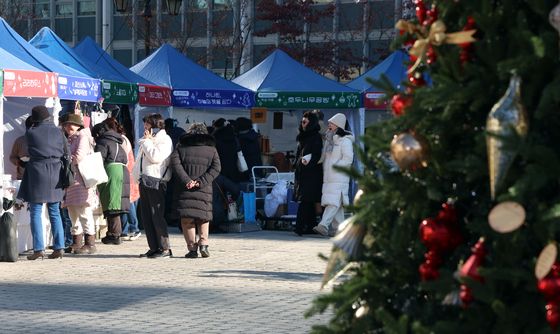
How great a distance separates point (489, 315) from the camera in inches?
139

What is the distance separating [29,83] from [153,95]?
6565 mm

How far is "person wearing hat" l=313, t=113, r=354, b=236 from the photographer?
692 inches

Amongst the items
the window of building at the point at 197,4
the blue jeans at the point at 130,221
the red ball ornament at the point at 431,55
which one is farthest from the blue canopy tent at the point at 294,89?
the window of building at the point at 197,4

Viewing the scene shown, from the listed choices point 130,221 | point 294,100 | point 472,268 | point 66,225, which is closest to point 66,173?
point 66,225

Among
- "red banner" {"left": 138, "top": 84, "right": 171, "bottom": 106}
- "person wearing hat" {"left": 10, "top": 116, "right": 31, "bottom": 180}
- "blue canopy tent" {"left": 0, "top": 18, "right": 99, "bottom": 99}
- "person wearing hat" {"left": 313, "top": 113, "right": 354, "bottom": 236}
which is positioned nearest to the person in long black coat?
"person wearing hat" {"left": 313, "top": 113, "right": 354, "bottom": 236}

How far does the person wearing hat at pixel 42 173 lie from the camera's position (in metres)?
14.1

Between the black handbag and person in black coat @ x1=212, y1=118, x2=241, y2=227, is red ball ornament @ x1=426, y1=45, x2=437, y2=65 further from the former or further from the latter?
person in black coat @ x1=212, y1=118, x2=241, y2=227

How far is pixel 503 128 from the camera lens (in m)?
3.44

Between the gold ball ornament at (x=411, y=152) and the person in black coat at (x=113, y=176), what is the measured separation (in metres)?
12.8

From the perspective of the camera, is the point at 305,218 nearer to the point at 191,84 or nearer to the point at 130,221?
the point at 130,221

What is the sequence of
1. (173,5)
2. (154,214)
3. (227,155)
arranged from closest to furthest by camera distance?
(154,214) < (227,155) < (173,5)

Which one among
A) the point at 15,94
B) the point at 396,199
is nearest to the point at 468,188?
the point at 396,199

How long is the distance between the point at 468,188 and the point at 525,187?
36 cm

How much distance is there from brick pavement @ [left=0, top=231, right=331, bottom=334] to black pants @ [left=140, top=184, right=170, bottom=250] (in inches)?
13.4
